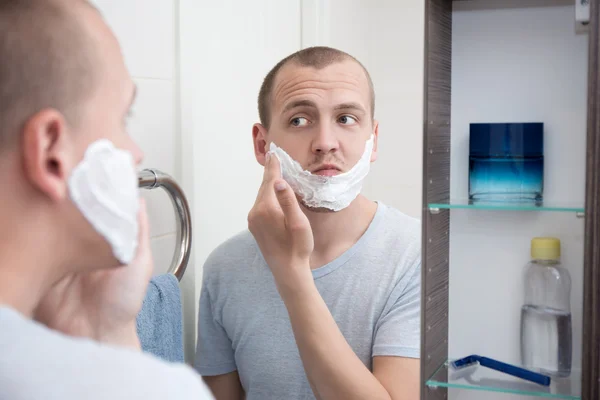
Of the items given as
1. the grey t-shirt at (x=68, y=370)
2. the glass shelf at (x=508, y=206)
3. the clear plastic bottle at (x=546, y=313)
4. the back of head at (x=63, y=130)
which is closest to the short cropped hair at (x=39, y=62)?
the back of head at (x=63, y=130)

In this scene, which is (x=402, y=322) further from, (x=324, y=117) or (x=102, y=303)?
(x=102, y=303)

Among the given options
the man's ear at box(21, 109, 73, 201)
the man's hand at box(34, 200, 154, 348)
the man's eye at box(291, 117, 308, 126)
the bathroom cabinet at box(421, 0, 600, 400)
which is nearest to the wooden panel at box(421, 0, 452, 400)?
the bathroom cabinet at box(421, 0, 600, 400)

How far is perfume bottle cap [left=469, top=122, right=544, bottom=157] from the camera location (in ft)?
3.03

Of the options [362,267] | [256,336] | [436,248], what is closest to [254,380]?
[256,336]

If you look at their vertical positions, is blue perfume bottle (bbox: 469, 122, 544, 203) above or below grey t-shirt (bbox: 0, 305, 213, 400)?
above

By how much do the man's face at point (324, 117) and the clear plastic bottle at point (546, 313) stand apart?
0.32m

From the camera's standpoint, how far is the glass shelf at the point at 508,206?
0.90 metres

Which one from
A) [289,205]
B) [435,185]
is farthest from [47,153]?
[435,185]

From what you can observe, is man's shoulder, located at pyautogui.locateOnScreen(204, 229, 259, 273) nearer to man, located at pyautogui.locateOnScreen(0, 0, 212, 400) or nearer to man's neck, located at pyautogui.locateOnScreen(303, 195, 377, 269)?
man's neck, located at pyautogui.locateOnScreen(303, 195, 377, 269)

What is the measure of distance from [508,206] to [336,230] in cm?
32

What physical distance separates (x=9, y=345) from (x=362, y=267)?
0.76 m

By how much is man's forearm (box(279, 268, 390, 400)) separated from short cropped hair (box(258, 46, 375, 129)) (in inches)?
12.9

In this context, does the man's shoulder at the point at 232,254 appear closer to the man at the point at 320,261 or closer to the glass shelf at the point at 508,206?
the man at the point at 320,261

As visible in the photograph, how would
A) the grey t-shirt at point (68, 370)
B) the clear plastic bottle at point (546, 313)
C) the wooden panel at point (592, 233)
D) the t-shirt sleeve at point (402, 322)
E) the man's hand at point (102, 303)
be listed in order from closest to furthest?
the grey t-shirt at point (68, 370) → the man's hand at point (102, 303) → the wooden panel at point (592, 233) → the clear plastic bottle at point (546, 313) → the t-shirt sleeve at point (402, 322)
